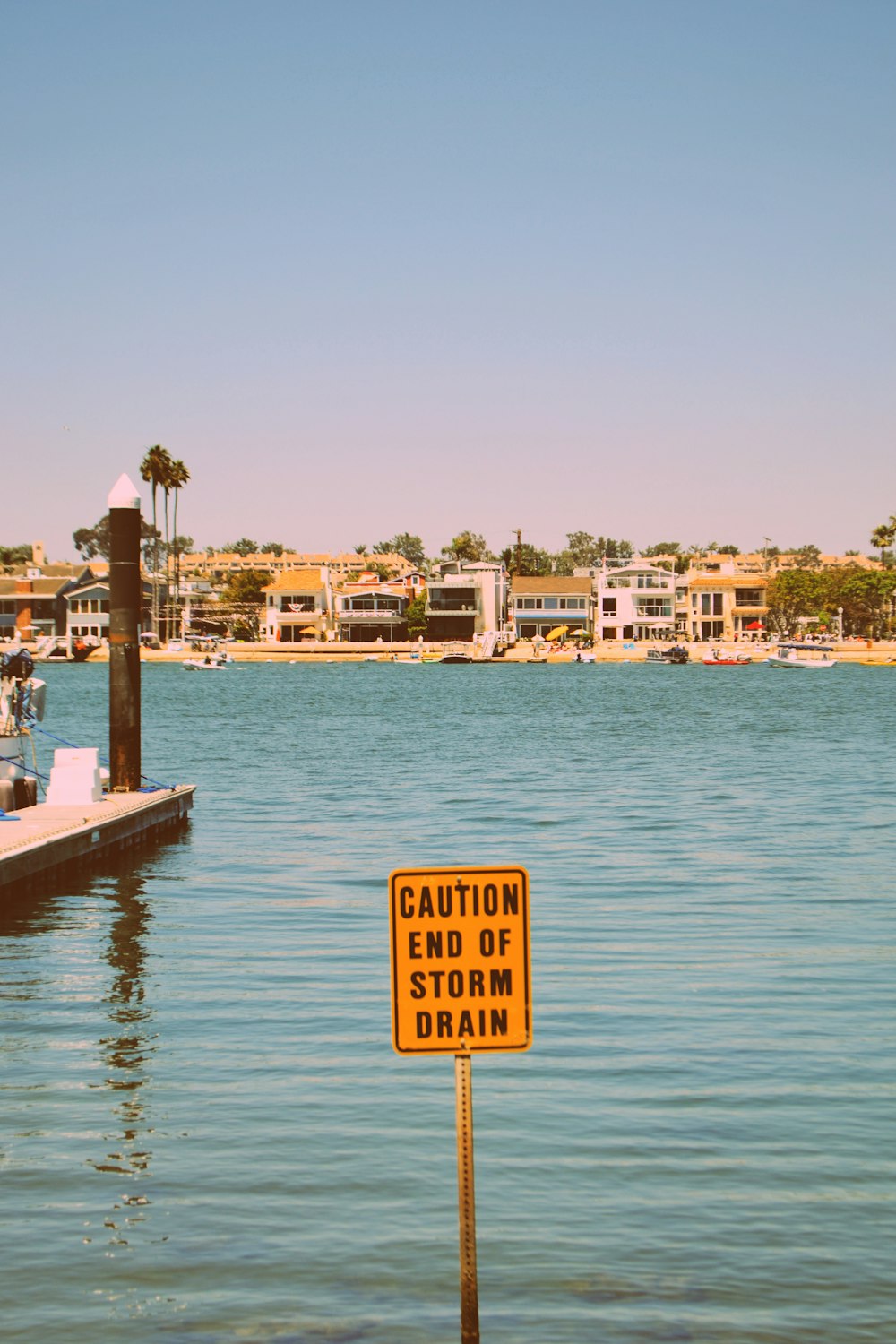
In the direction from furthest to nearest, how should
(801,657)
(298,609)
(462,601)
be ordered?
(298,609), (462,601), (801,657)

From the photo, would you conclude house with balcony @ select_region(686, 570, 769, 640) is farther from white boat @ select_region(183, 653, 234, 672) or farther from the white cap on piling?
the white cap on piling

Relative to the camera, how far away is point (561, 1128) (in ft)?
38.2

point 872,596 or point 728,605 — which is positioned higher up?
point 872,596

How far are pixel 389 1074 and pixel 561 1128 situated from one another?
2.07m

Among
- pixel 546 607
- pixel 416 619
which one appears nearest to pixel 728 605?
pixel 546 607

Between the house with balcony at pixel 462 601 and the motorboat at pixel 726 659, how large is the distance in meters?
27.5

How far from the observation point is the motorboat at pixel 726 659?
16475 cm

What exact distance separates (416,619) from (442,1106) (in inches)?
6975

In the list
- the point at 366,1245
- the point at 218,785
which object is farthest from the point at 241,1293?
the point at 218,785

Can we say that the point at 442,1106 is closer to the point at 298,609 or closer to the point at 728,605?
the point at 298,609

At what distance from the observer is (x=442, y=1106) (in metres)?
12.4

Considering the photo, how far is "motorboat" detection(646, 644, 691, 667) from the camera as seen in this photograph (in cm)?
16475

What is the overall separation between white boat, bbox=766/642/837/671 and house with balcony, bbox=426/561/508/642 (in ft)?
114

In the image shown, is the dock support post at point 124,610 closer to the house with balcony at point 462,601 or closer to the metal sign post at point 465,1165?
the metal sign post at point 465,1165
